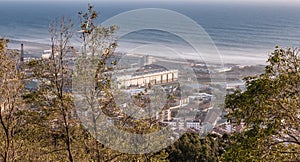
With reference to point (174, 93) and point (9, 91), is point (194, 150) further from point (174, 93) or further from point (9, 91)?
point (9, 91)

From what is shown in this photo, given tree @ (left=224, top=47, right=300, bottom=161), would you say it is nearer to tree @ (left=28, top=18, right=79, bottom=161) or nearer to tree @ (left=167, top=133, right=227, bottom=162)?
tree @ (left=28, top=18, right=79, bottom=161)

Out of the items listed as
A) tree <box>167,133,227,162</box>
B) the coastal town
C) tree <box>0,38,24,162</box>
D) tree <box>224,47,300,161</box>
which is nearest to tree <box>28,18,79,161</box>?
the coastal town

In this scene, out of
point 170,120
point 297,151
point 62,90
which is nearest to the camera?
point 297,151

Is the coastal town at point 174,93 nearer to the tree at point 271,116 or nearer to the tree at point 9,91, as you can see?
the tree at point 9,91

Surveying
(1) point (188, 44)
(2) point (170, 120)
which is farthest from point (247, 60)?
(2) point (170, 120)

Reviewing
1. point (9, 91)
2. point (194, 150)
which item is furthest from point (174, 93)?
point (9, 91)

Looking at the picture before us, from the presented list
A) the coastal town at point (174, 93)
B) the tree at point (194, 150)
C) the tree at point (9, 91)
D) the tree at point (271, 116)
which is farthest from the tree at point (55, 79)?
the tree at point (194, 150)

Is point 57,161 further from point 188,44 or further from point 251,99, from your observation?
point 188,44

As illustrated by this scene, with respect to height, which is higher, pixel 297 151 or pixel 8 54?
pixel 8 54
